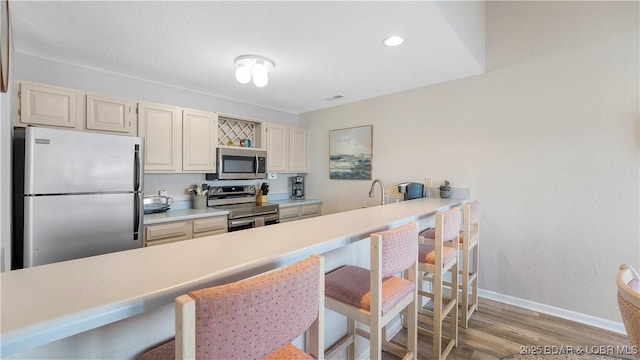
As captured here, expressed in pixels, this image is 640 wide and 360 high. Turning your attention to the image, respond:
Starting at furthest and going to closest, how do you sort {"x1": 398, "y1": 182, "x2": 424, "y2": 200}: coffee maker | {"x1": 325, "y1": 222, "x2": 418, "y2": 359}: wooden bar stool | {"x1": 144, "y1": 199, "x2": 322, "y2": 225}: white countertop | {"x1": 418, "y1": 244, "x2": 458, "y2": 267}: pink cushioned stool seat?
{"x1": 398, "y1": 182, "x2": 424, "y2": 200}: coffee maker → {"x1": 144, "y1": 199, "x2": 322, "y2": 225}: white countertop → {"x1": 418, "y1": 244, "x2": 458, "y2": 267}: pink cushioned stool seat → {"x1": 325, "y1": 222, "x2": 418, "y2": 359}: wooden bar stool

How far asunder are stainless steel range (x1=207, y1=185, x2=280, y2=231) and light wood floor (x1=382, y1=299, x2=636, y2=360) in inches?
79.9

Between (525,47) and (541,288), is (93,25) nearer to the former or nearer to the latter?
(525,47)

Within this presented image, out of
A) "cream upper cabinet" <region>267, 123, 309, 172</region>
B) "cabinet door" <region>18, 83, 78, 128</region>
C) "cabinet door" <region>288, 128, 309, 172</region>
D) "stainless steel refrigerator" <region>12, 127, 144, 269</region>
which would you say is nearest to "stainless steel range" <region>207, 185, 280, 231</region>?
"cream upper cabinet" <region>267, 123, 309, 172</region>

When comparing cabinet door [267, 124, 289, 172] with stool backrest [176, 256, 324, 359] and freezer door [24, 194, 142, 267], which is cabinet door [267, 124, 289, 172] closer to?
freezer door [24, 194, 142, 267]

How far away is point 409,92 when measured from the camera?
3258mm

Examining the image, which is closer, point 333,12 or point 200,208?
point 333,12

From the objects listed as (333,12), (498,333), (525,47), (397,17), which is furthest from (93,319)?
(525,47)

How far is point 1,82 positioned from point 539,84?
3.65 m

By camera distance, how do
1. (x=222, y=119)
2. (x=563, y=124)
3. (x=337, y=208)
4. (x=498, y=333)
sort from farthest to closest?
(x=337, y=208) → (x=222, y=119) → (x=563, y=124) → (x=498, y=333)

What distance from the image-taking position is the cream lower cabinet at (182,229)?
2.54 meters

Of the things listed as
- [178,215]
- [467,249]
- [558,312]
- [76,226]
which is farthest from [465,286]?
[76,226]

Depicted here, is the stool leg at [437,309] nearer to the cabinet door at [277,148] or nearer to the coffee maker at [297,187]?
the cabinet door at [277,148]

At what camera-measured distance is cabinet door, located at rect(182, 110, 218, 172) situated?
3078 mm

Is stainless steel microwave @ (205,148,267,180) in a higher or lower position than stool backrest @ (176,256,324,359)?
higher
